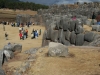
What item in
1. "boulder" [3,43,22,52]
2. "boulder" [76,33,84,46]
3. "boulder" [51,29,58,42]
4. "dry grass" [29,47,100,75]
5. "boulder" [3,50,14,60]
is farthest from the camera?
"boulder" [51,29,58,42]

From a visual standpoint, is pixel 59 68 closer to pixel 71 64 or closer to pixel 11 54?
pixel 71 64

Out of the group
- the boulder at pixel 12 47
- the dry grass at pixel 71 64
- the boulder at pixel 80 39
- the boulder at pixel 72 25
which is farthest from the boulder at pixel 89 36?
the boulder at pixel 12 47

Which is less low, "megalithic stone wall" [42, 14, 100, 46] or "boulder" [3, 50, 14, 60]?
"megalithic stone wall" [42, 14, 100, 46]

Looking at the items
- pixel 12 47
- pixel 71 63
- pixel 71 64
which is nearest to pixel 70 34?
pixel 12 47

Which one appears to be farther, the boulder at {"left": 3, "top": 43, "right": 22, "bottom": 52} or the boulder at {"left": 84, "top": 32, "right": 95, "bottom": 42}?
the boulder at {"left": 84, "top": 32, "right": 95, "bottom": 42}

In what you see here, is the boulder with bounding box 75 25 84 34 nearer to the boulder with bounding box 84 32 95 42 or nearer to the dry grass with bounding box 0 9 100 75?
the boulder with bounding box 84 32 95 42

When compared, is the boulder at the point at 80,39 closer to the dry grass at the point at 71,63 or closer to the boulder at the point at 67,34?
the boulder at the point at 67,34

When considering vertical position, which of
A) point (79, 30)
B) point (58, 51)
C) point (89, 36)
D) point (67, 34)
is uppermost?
point (79, 30)

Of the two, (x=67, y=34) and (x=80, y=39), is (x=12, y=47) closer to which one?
(x=67, y=34)

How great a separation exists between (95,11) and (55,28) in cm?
2100

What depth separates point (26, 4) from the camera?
139750 mm

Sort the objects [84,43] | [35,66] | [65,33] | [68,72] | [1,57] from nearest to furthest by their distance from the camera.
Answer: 1. [68,72]
2. [35,66]
3. [1,57]
4. [84,43]
5. [65,33]

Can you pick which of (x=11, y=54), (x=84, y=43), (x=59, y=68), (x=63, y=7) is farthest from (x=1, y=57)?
(x=63, y=7)

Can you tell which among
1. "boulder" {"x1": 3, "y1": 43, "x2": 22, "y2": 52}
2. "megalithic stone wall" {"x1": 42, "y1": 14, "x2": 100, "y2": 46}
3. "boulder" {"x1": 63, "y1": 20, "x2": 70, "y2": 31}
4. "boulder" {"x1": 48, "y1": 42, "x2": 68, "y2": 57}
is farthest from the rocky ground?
"boulder" {"x1": 63, "y1": 20, "x2": 70, "y2": 31}
